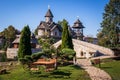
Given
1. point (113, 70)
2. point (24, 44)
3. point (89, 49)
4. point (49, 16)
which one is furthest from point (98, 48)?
Answer: point (49, 16)

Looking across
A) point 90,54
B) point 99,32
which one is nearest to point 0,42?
point 99,32

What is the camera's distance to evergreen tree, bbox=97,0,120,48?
5856 centimetres

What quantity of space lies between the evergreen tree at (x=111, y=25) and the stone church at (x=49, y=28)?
14331mm

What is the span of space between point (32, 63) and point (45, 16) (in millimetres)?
47470

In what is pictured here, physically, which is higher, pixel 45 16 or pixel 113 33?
pixel 45 16

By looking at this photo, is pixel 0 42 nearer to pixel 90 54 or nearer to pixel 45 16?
pixel 45 16

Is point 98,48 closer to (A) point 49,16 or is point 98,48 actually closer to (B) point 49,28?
(B) point 49,28

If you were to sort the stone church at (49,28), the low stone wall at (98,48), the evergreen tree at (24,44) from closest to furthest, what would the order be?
the evergreen tree at (24,44) < the low stone wall at (98,48) < the stone church at (49,28)

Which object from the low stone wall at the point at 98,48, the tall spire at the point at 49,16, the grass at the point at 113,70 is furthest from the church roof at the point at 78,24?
the grass at the point at 113,70

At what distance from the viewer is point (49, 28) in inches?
2773

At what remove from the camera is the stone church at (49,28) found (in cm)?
7048

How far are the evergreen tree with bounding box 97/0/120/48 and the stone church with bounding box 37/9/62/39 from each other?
47.0ft

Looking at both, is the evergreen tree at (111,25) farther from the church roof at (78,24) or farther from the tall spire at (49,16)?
the tall spire at (49,16)

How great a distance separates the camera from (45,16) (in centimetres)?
7281
